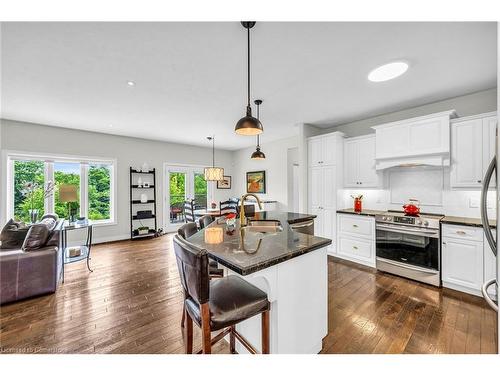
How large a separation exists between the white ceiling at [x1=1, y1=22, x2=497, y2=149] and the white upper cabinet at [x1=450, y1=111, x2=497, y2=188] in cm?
48

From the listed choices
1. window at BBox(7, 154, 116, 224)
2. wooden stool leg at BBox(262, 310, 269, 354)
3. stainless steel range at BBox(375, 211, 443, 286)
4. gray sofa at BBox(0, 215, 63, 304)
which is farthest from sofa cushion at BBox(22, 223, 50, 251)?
stainless steel range at BBox(375, 211, 443, 286)

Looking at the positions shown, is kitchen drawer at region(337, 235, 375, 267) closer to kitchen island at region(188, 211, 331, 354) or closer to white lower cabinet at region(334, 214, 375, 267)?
white lower cabinet at region(334, 214, 375, 267)

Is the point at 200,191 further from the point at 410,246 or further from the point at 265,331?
the point at 265,331

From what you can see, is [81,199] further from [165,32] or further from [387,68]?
[387,68]

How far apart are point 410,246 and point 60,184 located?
247 inches

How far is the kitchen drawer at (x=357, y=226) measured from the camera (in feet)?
11.0

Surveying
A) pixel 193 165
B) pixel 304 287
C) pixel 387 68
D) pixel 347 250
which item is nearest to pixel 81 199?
pixel 193 165

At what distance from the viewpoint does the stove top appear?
272 cm

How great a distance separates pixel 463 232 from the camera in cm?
253

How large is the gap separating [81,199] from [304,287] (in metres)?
5.15

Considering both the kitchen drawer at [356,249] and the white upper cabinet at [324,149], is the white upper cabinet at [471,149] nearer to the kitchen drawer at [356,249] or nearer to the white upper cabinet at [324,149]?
the kitchen drawer at [356,249]

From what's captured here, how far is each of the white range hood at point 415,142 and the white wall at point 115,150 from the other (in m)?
4.70

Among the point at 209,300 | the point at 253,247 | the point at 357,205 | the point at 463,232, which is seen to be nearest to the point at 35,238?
the point at 209,300

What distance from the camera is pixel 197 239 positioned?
1764mm
